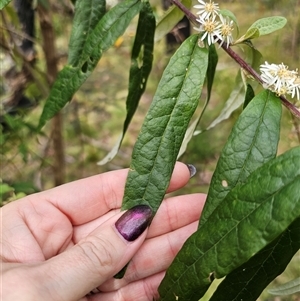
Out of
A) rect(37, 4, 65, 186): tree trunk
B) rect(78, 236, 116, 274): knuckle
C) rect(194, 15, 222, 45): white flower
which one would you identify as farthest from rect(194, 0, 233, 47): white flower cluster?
rect(37, 4, 65, 186): tree trunk

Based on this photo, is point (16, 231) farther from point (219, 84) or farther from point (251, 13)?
point (251, 13)

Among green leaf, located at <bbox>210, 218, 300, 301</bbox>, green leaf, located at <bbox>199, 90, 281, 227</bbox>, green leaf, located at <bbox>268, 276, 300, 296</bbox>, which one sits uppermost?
green leaf, located at <bbox>199, 90, 281, 227</bbox>

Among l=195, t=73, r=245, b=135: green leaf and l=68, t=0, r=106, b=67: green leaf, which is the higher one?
l=68, t=0, r=106, b=67: green leaf

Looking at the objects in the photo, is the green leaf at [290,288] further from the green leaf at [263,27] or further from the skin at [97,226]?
the green leaf at [263,27]

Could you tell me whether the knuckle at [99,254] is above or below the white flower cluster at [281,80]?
below

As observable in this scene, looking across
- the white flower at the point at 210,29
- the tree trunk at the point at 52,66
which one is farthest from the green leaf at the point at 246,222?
the tree trunk at the point at 52,66

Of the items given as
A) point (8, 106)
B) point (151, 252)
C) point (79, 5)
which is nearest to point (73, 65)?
point (79, 5)

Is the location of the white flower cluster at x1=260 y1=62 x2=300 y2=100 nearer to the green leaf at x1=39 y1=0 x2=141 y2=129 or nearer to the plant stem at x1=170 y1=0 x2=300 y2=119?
the plant stem at x1=170 y1=0 x2=300 y2=119
